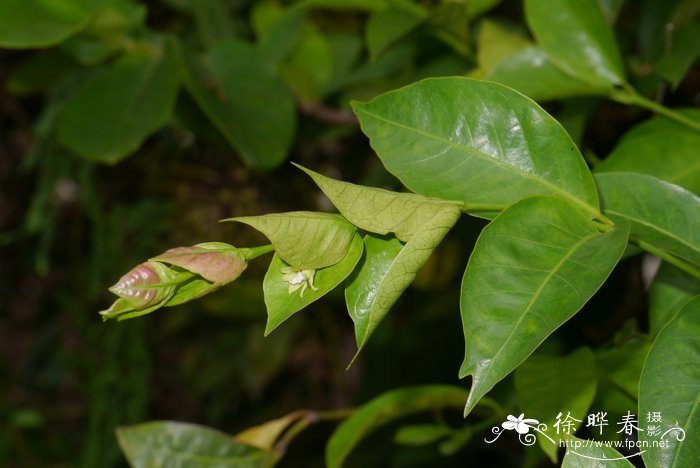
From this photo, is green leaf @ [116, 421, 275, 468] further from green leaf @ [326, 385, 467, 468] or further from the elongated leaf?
the elongated leaf

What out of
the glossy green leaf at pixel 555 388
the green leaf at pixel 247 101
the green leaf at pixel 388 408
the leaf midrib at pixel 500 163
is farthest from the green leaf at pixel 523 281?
the green leaf at pixel 247 101

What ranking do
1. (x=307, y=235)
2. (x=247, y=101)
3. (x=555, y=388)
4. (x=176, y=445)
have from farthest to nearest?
(x=247, y=101)
(x=176, y=445)
(x=555, y=388)
(x=307, y=235)

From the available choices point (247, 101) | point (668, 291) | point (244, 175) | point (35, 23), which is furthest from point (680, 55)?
point (244, 175)

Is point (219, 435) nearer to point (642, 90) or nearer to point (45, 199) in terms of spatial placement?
point (642, 90)

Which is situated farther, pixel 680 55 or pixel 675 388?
pixel 680 55

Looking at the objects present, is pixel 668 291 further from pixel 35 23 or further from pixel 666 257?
pixel 35 23

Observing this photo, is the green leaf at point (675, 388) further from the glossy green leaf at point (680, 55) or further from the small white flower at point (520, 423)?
the glossy green leaf at point (680, 55)
